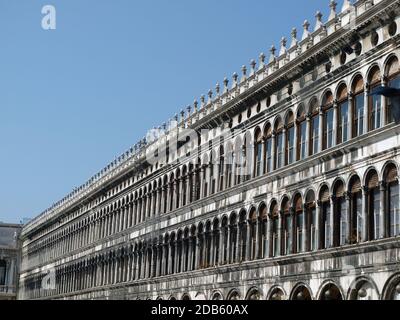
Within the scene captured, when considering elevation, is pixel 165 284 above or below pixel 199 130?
below

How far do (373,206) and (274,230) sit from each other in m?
7.60

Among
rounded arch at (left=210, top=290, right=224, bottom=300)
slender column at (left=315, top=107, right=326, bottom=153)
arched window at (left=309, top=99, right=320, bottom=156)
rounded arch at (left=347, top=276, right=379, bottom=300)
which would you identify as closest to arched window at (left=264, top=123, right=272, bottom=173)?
arched window at (left=309, top=99, right=320, bottom=156)

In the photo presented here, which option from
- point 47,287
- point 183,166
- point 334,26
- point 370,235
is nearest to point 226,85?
point 183,166

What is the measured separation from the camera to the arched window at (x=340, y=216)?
3009 cm

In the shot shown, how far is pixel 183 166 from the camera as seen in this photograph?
47781 millimetres

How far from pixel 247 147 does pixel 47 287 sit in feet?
143

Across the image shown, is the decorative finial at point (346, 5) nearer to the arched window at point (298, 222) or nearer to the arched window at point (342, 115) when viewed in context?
the arched window at point (342, 115)

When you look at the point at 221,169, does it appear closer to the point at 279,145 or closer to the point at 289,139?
the point at 279,145

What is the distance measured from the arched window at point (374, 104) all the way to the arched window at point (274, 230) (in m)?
7.27

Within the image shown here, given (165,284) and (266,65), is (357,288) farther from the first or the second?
(165,284)

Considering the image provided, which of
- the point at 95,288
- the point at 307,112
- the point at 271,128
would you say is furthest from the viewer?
the point at 95,288

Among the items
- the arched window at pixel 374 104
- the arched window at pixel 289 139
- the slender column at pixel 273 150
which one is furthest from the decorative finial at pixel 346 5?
the slender column at pixel 273 150

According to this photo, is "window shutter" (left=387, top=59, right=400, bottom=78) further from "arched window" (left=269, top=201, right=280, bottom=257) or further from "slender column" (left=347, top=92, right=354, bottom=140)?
"arched window" (left=269, top=201, right=280, bottom=257)

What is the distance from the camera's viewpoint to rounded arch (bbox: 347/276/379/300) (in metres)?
27.6
